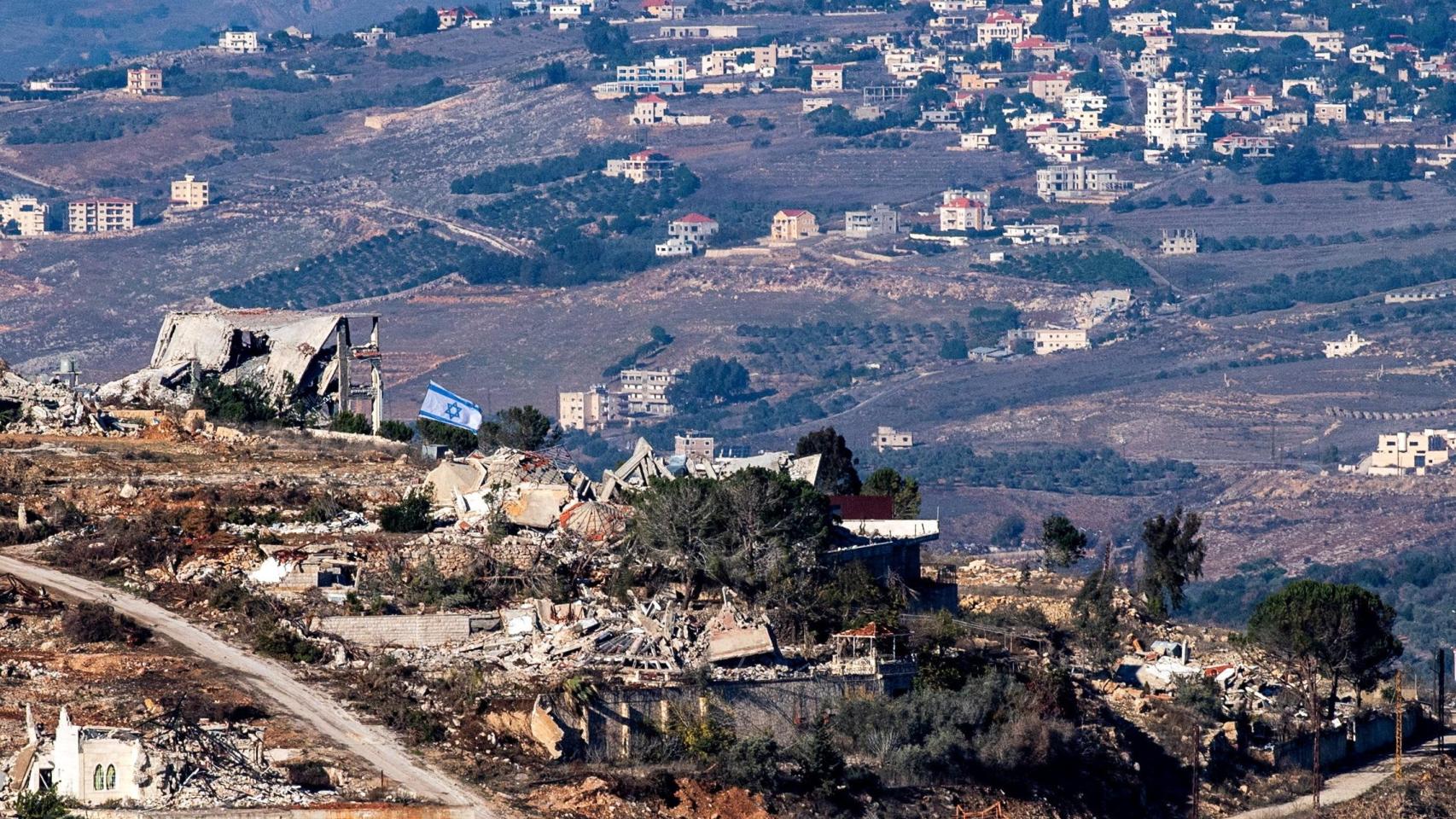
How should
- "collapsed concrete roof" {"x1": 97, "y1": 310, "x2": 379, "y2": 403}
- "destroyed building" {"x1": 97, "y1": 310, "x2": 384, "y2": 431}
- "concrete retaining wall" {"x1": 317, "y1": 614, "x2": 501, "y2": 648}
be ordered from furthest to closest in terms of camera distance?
1. "collapsed concrete roof" {"x1": 97, "y1": 310, "x2": 379, "y2": 403}
2. "destroyed building" {"x1": 97, "y1": 310, "x2": 384, "y2": 431}
3. "concrete retaining wall" {"x1": 317, "y1": 614, "x2": 501, "y2": 648}

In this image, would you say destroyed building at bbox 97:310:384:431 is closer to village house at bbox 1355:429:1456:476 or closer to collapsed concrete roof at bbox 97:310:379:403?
collapsed concrete roof at bbox 97:310:379:403

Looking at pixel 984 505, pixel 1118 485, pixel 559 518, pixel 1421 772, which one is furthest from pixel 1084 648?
pixel 1118 485

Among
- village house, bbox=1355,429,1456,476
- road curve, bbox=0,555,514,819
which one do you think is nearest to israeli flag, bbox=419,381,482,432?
road curve, bbox=0,555,514,819

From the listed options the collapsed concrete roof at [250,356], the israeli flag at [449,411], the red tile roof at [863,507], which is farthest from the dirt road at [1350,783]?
the collapsed concrete roof at [250,356]

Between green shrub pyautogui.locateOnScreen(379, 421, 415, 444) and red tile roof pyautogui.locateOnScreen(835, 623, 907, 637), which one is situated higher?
red tile roof pyautogui.locateOnScreen(835, 623, 907, 637)

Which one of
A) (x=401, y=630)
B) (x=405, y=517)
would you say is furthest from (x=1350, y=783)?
(x=401, y=630)

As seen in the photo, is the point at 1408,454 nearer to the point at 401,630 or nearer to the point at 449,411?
the point at 449,411
